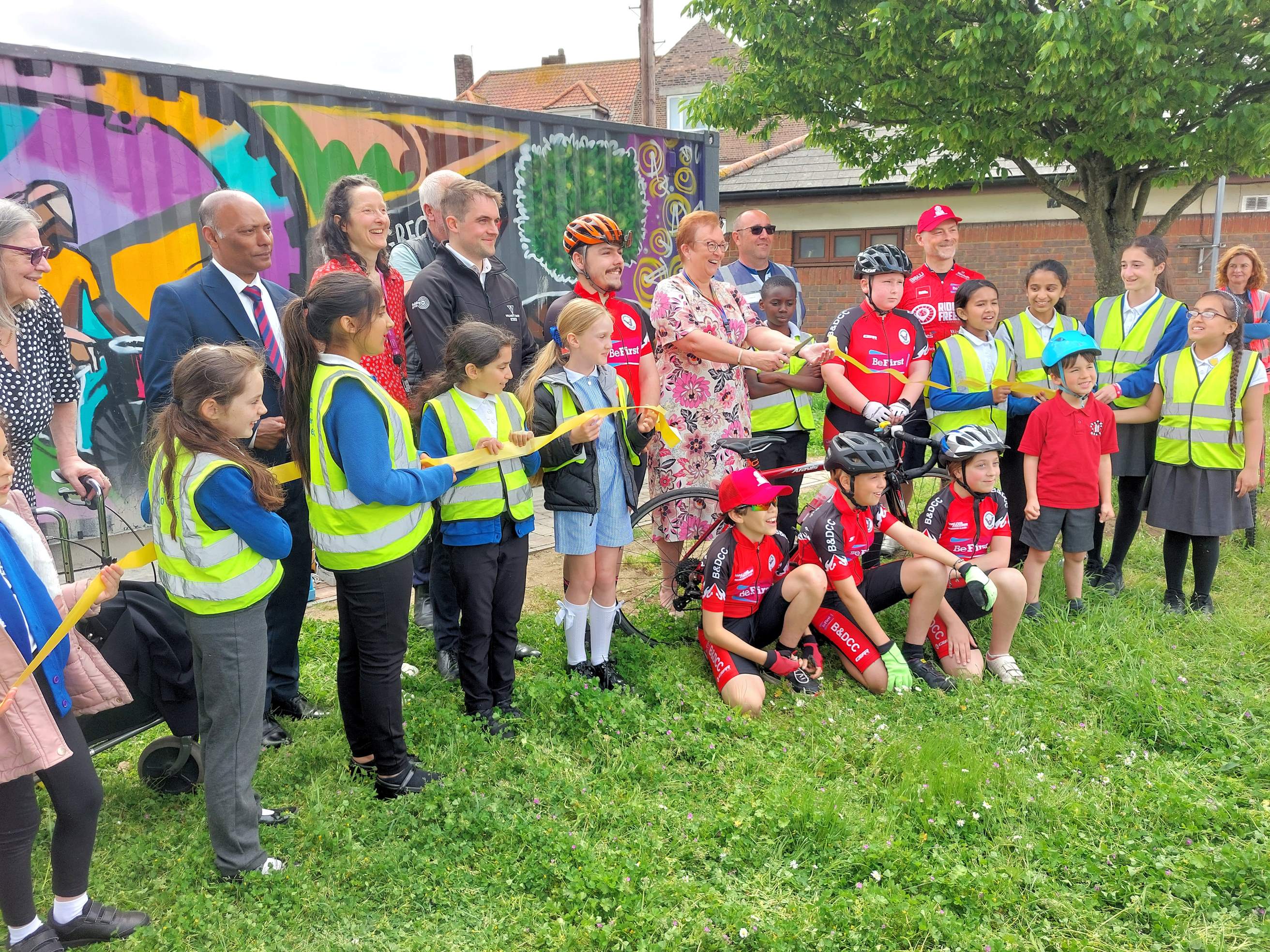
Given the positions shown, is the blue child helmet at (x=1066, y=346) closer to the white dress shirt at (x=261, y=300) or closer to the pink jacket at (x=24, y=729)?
the white dress shirt at (x=261, y=300)

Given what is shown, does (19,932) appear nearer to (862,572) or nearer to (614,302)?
(614,302)

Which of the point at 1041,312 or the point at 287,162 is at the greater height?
the point at 287,162

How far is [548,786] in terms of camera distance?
3.52 m

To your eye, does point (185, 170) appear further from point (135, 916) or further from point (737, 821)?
point (737, 821)


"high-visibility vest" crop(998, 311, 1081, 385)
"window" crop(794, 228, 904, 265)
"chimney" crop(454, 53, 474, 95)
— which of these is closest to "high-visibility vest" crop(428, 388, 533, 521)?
"high-visibility vest" crop(998, 311, 1081, 385)

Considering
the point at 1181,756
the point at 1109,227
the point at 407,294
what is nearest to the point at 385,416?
the point at 407,294

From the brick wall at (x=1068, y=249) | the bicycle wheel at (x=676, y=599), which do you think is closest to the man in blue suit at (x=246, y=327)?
the bicycle wheel at (x=676, y=599)

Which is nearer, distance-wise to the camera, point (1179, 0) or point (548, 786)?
point (548, 786)

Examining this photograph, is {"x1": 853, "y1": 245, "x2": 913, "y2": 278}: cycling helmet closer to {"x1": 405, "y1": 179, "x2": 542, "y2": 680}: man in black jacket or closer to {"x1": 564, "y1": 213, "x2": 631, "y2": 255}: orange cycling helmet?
{"x1": 564, "y1": 213, "x2": 631, "y2": 255}: orange cycling helmet

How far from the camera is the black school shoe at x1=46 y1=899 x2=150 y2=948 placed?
8.95ft

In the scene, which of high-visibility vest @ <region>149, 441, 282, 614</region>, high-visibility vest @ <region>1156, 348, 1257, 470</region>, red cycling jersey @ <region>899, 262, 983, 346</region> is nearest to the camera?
high-visibility vest @ <region>149, 441, 282, 614</region>

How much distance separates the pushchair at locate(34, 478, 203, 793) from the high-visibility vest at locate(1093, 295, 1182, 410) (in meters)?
5.37

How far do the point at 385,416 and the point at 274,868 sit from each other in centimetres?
160

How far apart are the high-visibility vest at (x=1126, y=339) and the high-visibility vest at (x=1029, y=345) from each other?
329mm
